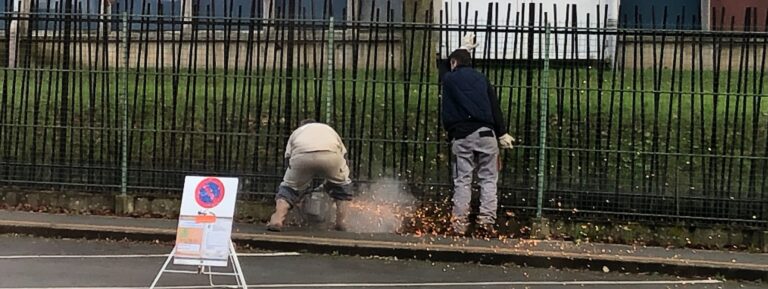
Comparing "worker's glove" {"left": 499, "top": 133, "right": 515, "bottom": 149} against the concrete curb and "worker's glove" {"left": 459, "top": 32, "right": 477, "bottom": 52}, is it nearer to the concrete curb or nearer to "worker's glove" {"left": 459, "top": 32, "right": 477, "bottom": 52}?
"worker's glove" {"left": 459, "top": 32, "right": 477, "bottom": 52}

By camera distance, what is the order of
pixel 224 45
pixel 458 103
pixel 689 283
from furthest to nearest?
pixel 224 45
pixel 458 103
pixel 689 283

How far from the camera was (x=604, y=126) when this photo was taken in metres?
10.1

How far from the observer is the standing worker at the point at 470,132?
31.3 ft

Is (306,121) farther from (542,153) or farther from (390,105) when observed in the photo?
(542,153)

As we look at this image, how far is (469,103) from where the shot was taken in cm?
950

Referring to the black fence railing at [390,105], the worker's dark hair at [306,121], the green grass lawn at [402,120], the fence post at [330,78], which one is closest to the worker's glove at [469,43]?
the black fence railing at [390,105]

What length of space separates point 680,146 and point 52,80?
21.5ft

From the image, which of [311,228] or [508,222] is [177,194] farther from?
[508,222]

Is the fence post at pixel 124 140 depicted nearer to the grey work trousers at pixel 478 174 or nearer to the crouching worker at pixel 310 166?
the crouching worker at pixel 310 166

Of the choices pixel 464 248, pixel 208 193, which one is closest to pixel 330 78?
pixel 464 248

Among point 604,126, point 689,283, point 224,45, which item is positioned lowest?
point 689,283

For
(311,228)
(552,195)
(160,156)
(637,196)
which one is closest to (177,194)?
(160,156)

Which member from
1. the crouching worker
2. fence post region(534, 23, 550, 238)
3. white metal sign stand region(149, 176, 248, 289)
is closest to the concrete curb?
the crouching worker

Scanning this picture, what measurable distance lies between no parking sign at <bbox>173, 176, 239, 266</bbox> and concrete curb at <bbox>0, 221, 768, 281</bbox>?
2.21 meters
